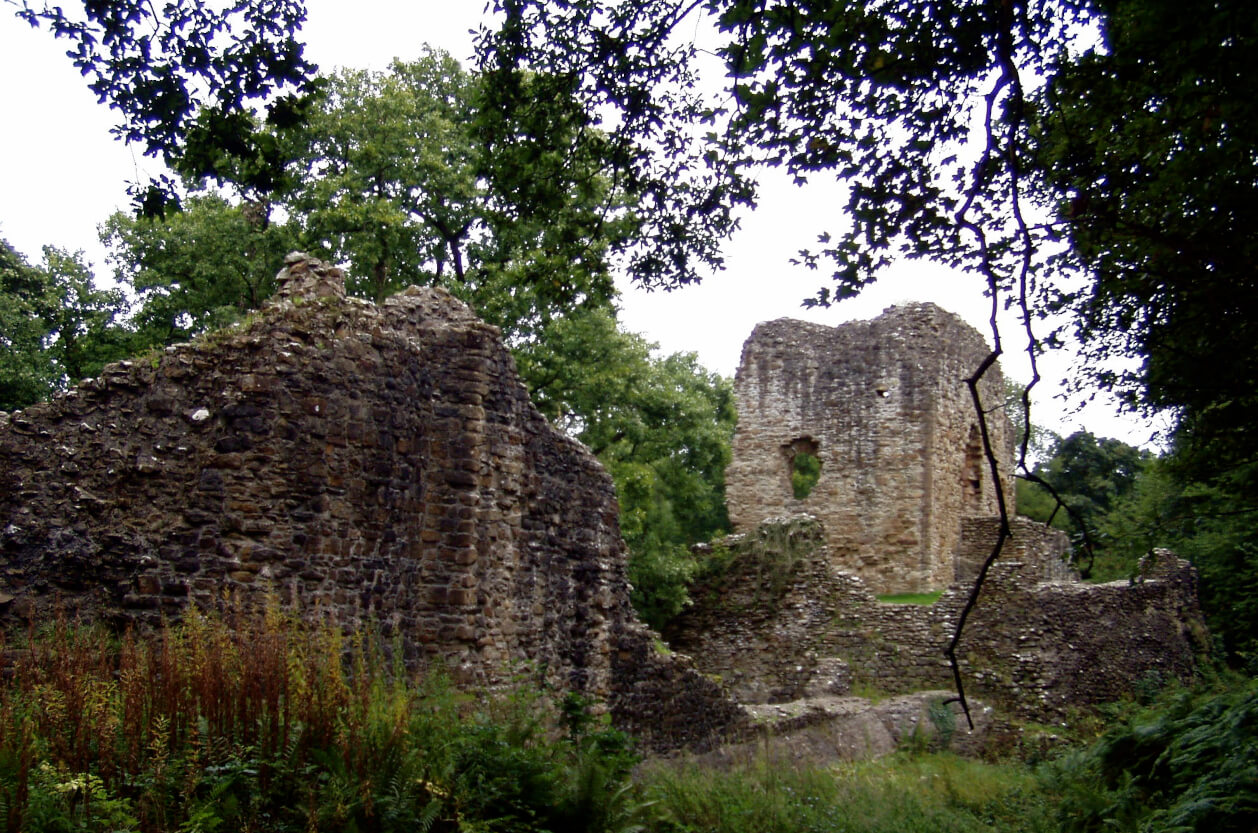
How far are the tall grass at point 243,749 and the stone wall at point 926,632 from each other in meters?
11.5

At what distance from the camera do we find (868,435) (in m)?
24.3

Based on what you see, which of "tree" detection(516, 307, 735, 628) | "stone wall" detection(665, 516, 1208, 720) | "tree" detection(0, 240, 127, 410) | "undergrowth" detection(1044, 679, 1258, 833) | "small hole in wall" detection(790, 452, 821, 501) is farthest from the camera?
"small hole in wall" detection(790, 452, 821, 501)

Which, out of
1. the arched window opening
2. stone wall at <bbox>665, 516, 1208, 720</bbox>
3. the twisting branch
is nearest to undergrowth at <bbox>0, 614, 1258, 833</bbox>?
the twisting branch

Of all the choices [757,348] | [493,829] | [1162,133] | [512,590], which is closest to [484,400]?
[512,590]

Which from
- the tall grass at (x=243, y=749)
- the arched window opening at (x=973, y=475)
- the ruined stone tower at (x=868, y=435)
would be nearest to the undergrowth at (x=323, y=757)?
the tall grass at (x=243, y=749)

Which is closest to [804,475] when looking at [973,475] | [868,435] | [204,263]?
[973,475]

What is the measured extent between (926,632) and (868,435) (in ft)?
20.4

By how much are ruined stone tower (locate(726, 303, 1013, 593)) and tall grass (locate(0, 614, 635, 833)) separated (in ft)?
56.8

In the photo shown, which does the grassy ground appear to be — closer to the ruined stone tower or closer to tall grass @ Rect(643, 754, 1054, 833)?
the ruined stone tower

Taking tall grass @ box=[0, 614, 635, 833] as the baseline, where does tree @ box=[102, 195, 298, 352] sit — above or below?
above

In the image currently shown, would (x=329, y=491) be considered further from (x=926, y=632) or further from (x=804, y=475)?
(x=804, y=475)

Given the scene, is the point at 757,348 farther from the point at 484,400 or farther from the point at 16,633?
the point at 16,633

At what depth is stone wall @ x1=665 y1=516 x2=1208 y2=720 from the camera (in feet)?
59.1

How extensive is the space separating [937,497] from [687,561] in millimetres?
6156
